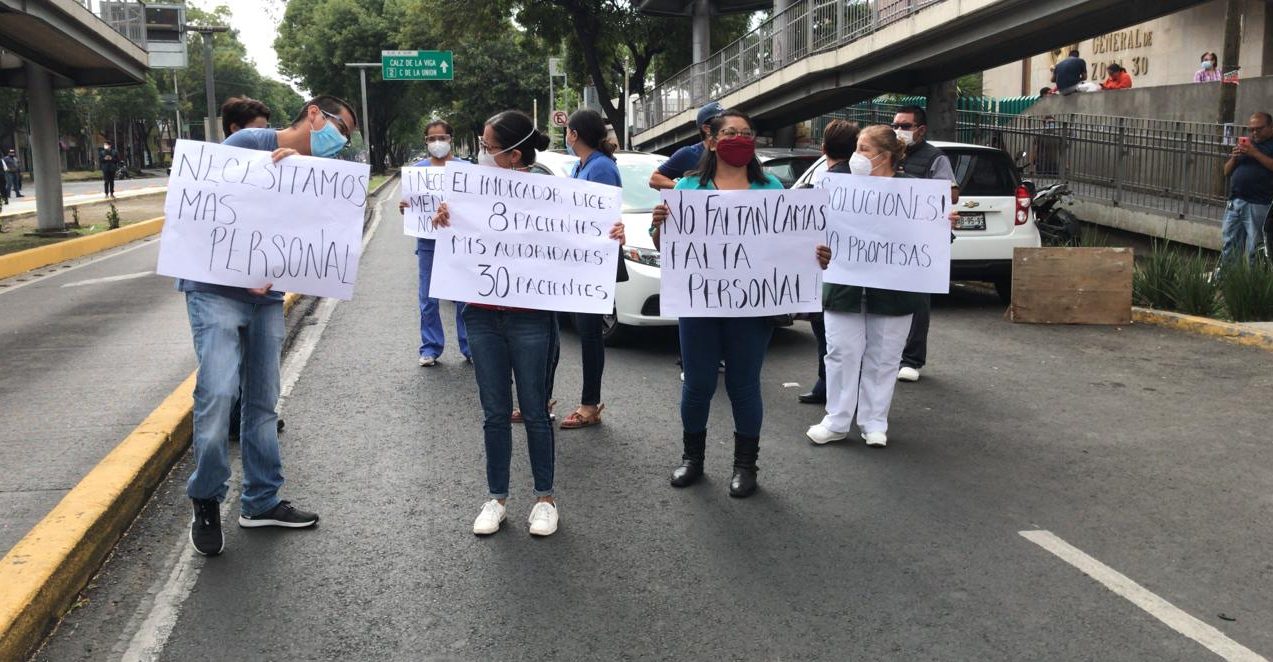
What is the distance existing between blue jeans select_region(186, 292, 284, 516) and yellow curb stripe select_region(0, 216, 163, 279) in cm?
1316

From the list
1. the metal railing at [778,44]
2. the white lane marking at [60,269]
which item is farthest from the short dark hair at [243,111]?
the metal railing at [778,44]

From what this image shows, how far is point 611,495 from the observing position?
213 inches

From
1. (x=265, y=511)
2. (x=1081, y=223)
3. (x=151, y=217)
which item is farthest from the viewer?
(x=151, y=217)

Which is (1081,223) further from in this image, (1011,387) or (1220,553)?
(1220,553)

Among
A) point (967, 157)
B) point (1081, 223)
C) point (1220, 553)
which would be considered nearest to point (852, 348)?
point (1220, 553)

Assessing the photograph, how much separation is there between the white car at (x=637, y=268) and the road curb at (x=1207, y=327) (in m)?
4.50

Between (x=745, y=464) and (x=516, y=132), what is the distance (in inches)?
73.7

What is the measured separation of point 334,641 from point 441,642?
1.17 feet

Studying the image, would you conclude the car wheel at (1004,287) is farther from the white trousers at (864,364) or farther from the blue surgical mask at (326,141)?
the blue surgical mask at (326,141)

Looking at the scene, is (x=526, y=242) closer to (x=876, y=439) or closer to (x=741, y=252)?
(x=741, y=252)

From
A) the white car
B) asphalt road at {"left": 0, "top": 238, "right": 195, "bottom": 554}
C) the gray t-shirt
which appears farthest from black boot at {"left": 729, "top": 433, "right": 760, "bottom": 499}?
asphalt road at {"left": 0, "top": 238, "right": 195, "bottom": 554}

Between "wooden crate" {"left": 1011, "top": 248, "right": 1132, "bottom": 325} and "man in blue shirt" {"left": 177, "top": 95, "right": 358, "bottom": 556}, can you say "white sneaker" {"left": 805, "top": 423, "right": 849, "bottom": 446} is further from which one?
"wooden crate" {"left": 1011, "top": 248, "right": 1132, "bottom": 325}

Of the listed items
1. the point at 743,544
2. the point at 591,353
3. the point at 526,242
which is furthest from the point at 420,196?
the point at 743,544

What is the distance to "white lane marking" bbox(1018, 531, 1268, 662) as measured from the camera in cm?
369
